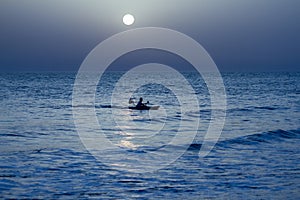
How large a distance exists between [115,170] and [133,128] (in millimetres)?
11539

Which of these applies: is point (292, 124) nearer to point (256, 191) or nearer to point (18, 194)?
point (256, 191)

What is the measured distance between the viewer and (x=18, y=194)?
36.7 feet

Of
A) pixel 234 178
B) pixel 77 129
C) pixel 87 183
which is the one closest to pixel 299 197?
pixel 234 178

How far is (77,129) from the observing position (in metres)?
23.9

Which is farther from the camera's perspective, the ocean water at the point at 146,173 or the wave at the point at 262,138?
the wave at the point at 262,138

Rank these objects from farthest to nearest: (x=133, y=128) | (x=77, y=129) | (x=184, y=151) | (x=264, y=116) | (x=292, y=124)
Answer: (x=264, y=116), (x=292, y=124), (x=133, y=128), (x=77, y=129), (x=184, y=151)

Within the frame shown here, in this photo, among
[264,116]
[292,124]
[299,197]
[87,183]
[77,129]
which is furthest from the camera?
[264,116]

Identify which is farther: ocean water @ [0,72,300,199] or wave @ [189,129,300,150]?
wave @ [189,129,300,150]

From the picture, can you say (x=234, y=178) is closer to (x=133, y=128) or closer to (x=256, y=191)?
(x=256, y=191)

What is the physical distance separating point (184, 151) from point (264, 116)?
16.6 meters

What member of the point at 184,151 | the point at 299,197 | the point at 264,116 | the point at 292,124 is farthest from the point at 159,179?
the point at 264,116

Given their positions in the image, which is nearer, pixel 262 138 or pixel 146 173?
pixel 146 173

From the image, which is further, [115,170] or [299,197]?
[115,170]

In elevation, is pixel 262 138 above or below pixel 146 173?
below
